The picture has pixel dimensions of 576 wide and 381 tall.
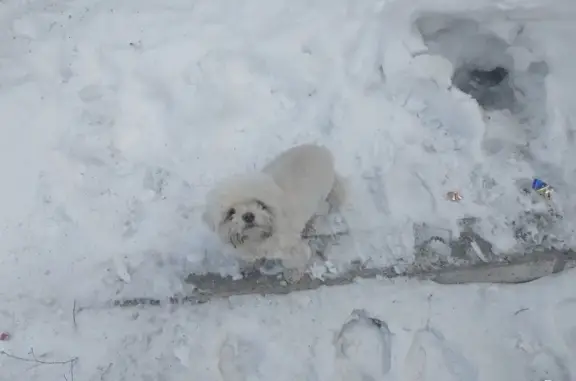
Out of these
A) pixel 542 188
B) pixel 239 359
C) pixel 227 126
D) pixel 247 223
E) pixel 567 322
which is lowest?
pixel 239 359

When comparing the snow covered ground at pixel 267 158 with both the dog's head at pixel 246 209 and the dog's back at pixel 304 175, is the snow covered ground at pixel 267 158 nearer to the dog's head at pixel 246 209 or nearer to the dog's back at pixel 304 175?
the dog's back at pixel 304 175

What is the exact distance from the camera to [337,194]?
131 inches

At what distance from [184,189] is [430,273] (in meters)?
1.48

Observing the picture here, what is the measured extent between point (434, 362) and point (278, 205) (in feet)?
3.90

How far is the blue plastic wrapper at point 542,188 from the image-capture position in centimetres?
346

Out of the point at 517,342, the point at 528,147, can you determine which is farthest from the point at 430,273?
the point at 528,147

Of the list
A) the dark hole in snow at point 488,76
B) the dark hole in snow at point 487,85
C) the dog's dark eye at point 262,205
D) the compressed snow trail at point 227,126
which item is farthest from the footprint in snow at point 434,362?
the dark hole in snow at point 488,76

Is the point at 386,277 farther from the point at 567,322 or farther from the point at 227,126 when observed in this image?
the point at 227,126

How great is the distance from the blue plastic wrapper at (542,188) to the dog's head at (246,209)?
5.47 ft

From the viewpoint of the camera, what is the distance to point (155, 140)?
140 inches

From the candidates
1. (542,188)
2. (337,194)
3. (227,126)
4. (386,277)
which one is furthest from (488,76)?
(227,126)

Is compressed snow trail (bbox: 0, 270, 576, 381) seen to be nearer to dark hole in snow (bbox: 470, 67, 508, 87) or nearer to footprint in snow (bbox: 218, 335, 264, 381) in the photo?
footprint in snow (bbox: 218, 335, 264, 381)

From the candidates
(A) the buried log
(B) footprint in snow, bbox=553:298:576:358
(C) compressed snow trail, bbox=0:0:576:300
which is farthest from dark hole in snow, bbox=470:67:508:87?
(B) footprint in snow, bbox=553:298:576:358

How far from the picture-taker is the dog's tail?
331 cm
